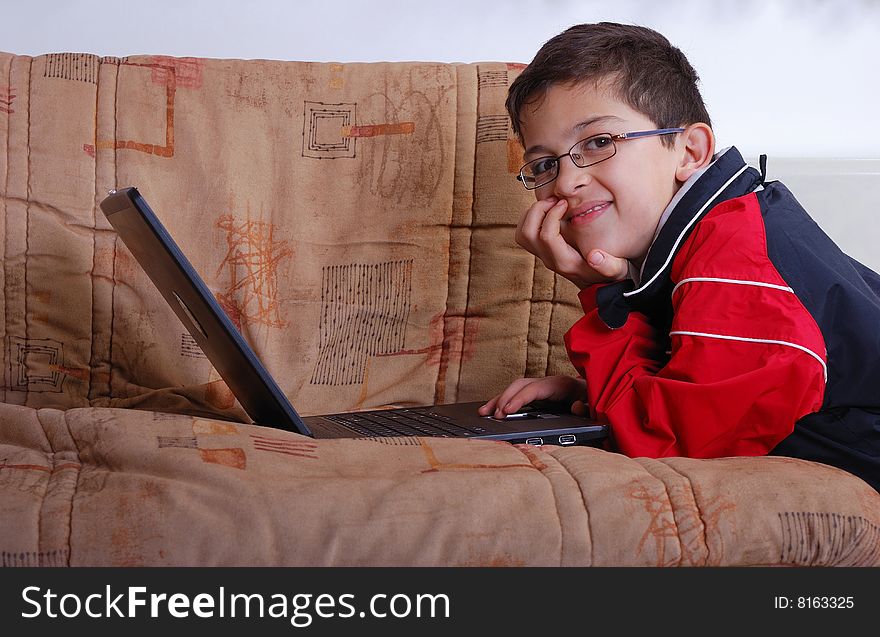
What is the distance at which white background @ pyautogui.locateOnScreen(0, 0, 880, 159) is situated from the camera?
1.80 meters

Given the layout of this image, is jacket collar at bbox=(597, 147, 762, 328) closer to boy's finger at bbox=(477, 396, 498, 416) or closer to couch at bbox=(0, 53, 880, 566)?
boy's finger at bbox=(477, 396, 498, 416)

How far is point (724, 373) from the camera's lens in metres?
0.97

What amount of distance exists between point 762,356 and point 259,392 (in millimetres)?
528

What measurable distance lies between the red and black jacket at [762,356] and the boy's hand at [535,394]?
0.15 metres

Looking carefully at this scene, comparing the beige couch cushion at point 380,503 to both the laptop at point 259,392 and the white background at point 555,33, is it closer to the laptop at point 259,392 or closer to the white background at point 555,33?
the laptop at point 259,392

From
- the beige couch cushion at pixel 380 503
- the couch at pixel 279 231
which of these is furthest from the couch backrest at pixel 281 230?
the beige couch cushion at pixel 380 503

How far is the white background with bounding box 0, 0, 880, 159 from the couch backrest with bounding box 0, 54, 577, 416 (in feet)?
1.21

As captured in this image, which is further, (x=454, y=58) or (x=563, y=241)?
(x=454, y=58)

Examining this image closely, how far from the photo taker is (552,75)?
1.24m

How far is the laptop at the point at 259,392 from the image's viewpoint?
3.22 ft

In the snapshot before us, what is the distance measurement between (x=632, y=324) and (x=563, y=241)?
138 millimetres
